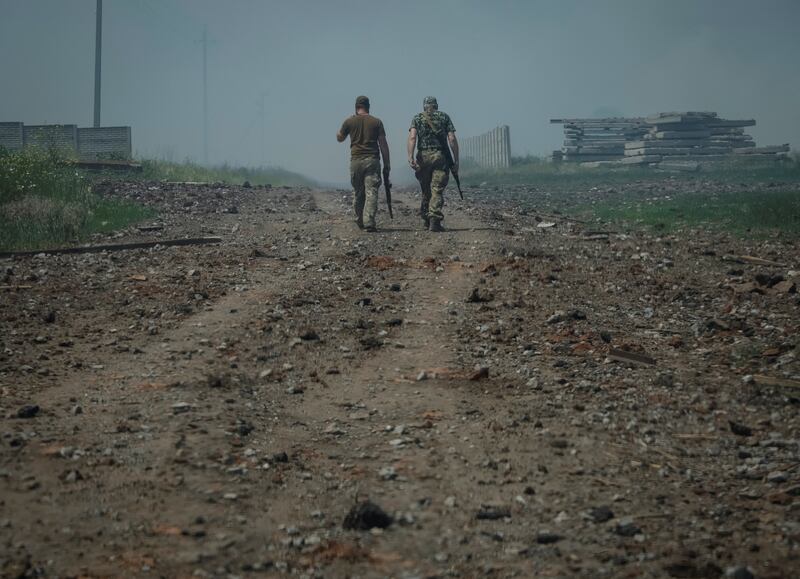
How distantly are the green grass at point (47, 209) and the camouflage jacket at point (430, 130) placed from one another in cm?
534

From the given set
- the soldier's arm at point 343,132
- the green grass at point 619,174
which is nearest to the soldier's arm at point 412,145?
the soldier's arm at point 343,132

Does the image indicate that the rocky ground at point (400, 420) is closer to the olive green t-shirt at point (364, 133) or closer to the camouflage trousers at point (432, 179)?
the camouflage trousers at point (432, 179)

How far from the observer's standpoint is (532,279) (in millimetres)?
10133

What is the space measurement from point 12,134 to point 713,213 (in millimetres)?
27922

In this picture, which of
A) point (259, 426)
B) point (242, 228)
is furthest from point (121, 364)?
point (242, 228)

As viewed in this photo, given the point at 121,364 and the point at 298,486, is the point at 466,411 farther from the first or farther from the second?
the point at 121,364

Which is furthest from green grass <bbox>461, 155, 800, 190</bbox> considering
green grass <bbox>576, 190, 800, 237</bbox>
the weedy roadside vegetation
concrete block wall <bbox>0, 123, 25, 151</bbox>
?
concrete block wall <bbox>0, 123, 25, 151</bbox>

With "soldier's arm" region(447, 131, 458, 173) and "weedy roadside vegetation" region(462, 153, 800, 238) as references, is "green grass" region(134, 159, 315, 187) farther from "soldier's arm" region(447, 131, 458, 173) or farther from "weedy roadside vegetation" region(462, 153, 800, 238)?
"soldier's arm" region(447, 131, 458, 173)

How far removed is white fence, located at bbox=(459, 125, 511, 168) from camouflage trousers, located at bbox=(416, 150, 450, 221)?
27933 millimetres

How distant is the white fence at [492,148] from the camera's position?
4331cm

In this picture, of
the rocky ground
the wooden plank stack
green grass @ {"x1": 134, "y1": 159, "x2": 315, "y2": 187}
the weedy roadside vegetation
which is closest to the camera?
the rocky ground

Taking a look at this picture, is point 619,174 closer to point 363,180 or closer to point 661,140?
point 661,140

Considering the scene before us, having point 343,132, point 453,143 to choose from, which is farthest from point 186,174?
point 453,143

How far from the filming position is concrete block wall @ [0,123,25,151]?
3569cm
